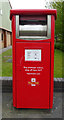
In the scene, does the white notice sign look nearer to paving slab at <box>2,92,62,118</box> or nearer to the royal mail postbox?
the royal mail postbox

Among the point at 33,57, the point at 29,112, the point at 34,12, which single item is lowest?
the point at 29,112

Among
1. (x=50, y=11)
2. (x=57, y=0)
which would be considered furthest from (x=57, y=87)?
(x=57, y=0)

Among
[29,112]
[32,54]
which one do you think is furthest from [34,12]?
[29,112]

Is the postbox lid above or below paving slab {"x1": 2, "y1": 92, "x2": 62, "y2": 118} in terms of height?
above

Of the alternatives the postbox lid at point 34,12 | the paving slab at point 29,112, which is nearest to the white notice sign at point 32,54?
the postbox lid at point 34,12

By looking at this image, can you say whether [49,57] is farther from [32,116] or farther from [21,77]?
[32,116]

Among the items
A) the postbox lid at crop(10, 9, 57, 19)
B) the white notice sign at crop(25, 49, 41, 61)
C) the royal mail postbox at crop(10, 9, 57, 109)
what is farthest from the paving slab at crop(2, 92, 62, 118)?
the postbox lid at crop(10, 9, 57, 19)

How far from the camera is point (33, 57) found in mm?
3209

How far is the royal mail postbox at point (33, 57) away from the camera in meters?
3.16

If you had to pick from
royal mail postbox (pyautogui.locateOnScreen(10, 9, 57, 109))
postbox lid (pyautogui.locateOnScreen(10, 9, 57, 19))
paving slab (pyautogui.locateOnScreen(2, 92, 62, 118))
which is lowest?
paving slab (pyautogui.locateOnScreen(2, 92, 62, 118))

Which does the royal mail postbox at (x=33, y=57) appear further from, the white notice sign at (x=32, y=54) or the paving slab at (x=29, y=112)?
the paving slab at (x=29, y=112)

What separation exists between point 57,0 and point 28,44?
1924 centimetres

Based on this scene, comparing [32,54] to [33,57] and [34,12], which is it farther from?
[34,12]

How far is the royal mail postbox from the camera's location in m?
3.16
